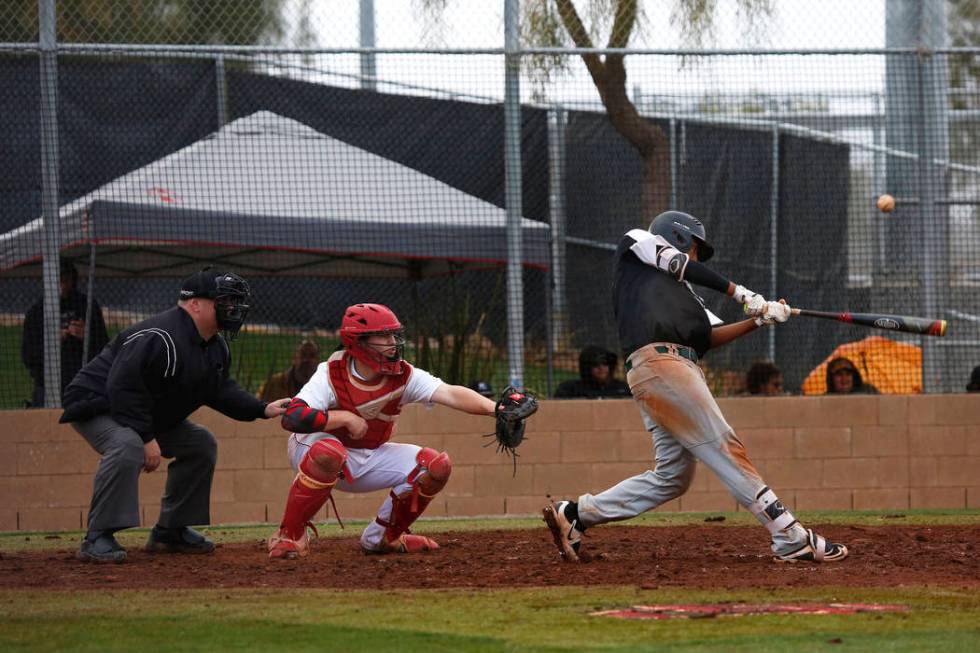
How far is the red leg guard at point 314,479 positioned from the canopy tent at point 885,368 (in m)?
5.12

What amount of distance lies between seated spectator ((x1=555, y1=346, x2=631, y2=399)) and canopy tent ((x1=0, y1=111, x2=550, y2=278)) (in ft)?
2.88

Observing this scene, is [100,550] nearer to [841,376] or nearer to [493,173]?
[493,173]

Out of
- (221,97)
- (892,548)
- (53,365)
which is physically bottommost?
(892,548)

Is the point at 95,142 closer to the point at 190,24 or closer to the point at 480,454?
the point at 190,24

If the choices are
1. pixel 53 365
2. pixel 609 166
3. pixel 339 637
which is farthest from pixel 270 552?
pixel 609 166

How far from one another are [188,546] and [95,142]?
4.32 meters

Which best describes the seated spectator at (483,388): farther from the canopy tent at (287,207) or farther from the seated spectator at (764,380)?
the seated spectator at (764,380)

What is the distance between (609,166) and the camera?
11125 millimetres

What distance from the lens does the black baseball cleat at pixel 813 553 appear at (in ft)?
22.6

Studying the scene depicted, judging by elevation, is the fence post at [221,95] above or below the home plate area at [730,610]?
above

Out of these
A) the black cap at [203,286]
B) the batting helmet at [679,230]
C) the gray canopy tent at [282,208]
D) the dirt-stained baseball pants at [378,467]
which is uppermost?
the gray canopy tent at [282,208]

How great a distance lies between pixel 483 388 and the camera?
10500mm

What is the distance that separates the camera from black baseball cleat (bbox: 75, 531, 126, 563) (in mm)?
7523

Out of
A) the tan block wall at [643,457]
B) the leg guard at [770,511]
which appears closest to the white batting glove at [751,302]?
the leg guard at [770,511]
